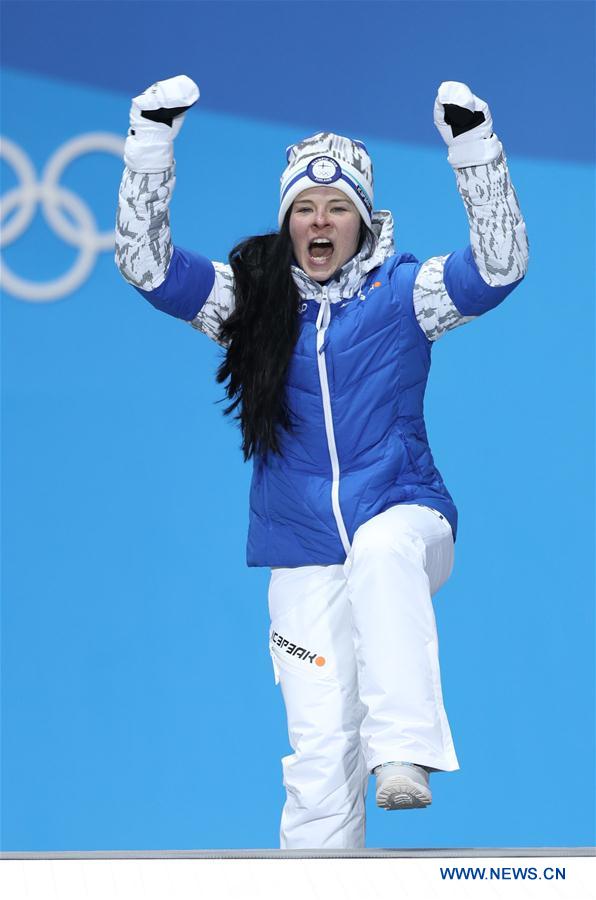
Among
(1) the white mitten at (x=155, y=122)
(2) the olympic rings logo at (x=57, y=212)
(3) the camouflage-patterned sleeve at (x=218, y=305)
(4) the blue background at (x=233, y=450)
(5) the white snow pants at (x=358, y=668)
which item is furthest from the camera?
(2) the olympic rings logo at (x=57, y=212)

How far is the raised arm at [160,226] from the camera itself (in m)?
2.74

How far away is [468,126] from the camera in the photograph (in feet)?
8.77

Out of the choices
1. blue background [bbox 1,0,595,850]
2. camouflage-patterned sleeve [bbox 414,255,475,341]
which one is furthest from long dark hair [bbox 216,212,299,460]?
blue background [bbox 1,0,595,850]

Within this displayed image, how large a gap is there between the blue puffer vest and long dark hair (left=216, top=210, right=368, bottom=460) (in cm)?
3

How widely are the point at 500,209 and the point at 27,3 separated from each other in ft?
8.92

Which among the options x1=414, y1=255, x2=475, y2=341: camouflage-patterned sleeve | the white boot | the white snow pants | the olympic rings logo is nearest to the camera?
the white boot

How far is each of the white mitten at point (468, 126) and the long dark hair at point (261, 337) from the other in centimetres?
36

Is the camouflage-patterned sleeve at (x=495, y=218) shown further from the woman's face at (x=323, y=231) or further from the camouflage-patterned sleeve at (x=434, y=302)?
the woman's face at (x=323, y=231)

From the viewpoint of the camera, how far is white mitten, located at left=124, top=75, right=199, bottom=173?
8.98 ft

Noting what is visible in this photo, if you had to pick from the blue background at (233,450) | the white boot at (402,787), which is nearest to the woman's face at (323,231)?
the white boot at (402,787)

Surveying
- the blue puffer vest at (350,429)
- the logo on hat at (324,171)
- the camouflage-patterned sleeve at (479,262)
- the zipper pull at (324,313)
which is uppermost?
the logo on hat at (324,171)

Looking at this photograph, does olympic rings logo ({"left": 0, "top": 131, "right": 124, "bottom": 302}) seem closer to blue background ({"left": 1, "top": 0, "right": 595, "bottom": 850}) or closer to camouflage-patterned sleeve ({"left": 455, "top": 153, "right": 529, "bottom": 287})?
blue background ({"left": 1, "top": 0, "right": 595, "bottom": 850})

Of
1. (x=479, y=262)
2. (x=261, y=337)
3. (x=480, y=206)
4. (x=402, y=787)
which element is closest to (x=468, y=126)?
(x=480, y=206)

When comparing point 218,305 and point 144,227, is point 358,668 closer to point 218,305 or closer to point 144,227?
point 218,305
